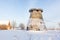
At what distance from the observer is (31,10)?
114ft

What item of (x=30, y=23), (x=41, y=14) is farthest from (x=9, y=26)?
(x=41, y=14)

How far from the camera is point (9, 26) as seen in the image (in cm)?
3850

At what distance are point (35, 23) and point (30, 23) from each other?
49.1 inches

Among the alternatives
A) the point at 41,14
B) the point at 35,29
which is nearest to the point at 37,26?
the point at 35,29

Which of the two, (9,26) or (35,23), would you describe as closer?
(35,23)

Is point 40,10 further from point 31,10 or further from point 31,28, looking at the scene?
point 31,28

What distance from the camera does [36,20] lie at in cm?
3278

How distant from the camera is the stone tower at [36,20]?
3303 cm

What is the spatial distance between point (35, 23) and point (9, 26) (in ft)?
28.9

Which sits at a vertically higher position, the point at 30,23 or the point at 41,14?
the point at 41,14

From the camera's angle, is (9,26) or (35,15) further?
(9,26)

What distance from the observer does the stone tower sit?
33.0 meters

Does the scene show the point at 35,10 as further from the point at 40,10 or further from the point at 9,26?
the point at 9,26

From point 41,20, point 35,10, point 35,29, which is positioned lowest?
point 35,29
